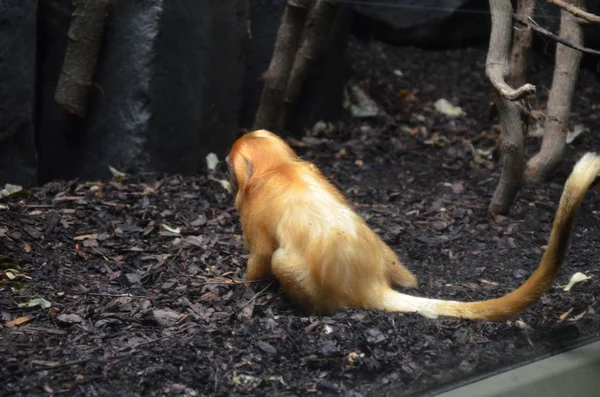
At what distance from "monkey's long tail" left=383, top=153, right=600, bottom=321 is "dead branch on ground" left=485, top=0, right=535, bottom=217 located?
1565mm

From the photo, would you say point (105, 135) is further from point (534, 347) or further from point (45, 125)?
point (534, 347)

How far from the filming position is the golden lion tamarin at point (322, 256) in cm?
434

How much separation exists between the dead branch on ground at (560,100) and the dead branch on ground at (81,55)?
11.9 feet

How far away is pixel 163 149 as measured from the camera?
683 cm

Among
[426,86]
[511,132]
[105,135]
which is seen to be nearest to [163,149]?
[105,135]

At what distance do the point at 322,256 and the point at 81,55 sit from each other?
321 centimetres

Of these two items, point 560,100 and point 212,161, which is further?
point 212,161

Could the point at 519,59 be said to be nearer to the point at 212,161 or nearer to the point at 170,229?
the point at 212,161

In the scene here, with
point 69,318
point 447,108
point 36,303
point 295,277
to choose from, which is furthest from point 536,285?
point 447,108

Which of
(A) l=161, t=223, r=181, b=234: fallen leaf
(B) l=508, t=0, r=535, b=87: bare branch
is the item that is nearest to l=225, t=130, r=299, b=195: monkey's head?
(A) l=161, t=223, r=181, b=234: fallen leaf

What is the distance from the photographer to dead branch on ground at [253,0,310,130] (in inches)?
277

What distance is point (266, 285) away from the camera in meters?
5.01

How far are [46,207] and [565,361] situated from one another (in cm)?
374

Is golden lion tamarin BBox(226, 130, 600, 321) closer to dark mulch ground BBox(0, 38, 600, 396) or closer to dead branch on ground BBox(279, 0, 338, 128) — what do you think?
dark mulch ground BBox(0, 38, 600, 396)
